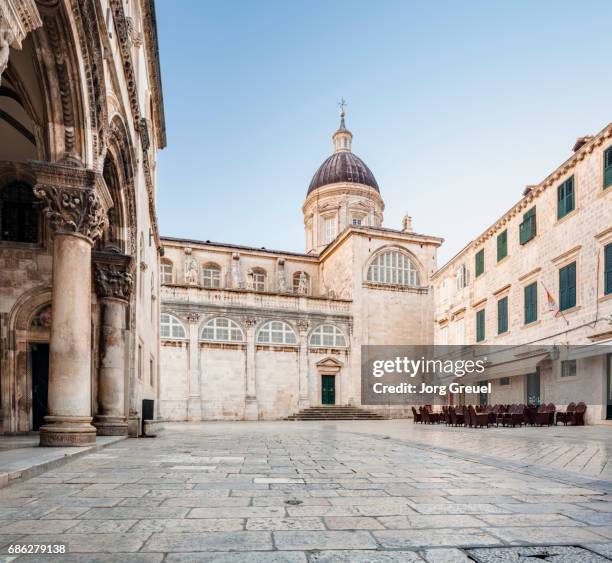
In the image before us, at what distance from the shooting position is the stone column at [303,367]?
A: 3278 centimetres

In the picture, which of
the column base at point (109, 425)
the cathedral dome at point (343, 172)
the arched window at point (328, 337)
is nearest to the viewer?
the column base at point (109, 425)

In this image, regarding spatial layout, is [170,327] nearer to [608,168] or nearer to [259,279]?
[259,279]

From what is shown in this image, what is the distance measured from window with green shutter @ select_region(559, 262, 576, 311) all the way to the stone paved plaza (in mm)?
14137

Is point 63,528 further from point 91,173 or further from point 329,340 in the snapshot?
point 329,340

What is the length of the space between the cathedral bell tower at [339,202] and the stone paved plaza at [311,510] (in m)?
37.5

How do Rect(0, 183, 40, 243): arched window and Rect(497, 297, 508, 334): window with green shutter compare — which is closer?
Rect(0, 183, 40, 243): arched window

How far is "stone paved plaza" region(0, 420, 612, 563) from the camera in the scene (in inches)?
128

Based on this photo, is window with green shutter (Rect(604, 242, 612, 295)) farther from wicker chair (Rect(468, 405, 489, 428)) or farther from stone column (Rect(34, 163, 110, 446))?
stone column (Rect(34, 163, 110, 446))

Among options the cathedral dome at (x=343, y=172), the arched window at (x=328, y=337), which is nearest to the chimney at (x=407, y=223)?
the cathedral dome at (x=343, y=172)

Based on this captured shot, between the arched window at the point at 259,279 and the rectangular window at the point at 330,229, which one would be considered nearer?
the arched window at the point at 259,279

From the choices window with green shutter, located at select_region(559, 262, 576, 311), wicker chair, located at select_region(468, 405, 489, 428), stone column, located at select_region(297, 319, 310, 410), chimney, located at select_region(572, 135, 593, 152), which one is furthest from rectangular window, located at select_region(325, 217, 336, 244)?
wicker chair, located at select_region(468, 405, 489, 428)

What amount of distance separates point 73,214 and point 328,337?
26.9 m

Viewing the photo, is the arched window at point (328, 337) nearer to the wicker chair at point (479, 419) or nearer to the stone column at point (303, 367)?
the stone column at point (303, 367)

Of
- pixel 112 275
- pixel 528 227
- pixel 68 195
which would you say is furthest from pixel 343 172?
pixel 68 195
